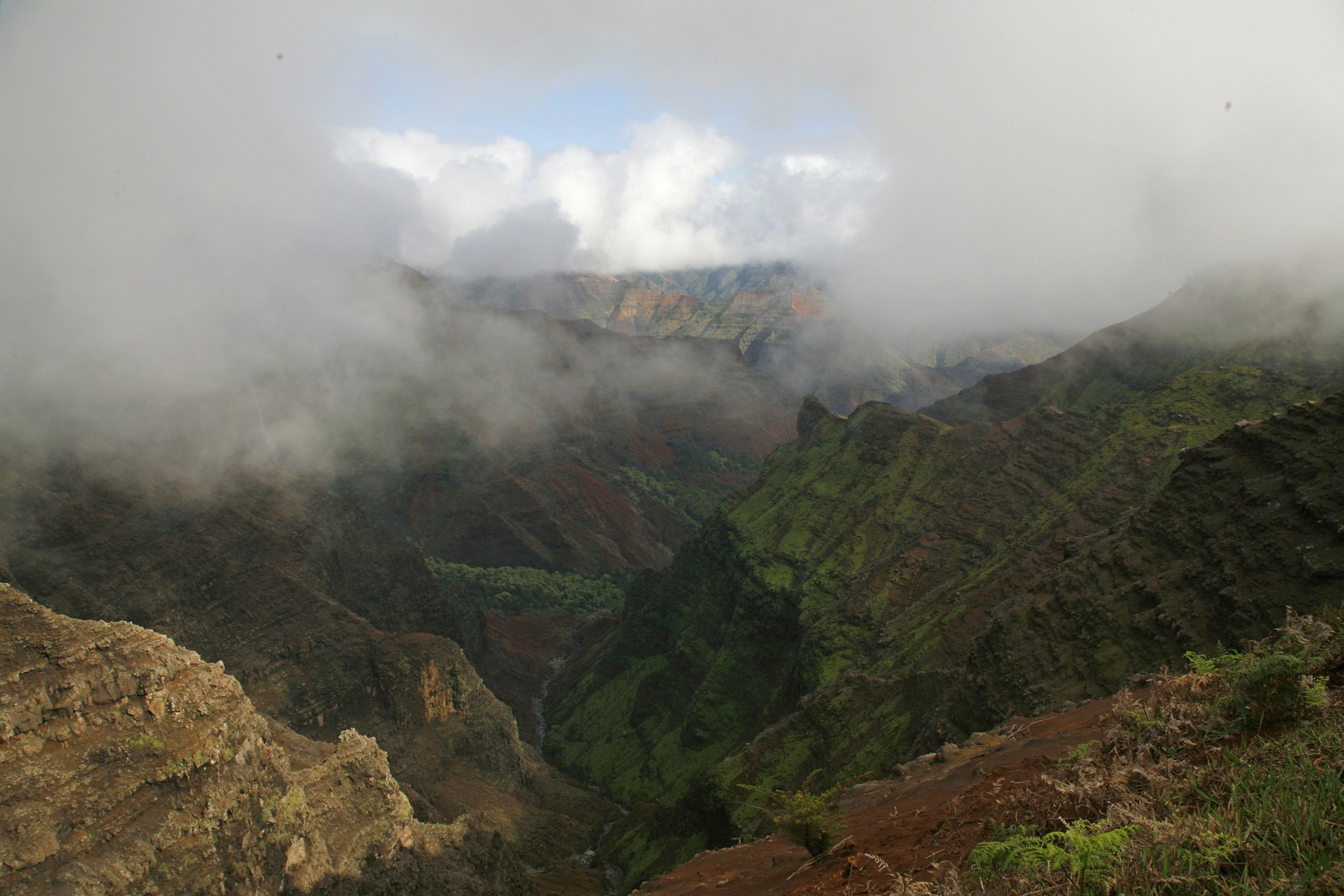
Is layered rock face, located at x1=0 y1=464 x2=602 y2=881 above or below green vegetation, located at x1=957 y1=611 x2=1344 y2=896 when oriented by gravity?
A: below

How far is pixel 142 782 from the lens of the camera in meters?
29.2

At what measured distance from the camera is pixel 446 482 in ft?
647

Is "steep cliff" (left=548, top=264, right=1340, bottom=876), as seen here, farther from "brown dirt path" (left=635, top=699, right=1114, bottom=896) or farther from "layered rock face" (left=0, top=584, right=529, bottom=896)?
"layered rock face" (left=0, top=584, right=529, bottom=896)

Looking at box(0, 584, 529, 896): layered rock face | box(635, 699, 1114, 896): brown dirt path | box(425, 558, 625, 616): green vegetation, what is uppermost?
box(635, 699, 1114, 896): brown dirt path

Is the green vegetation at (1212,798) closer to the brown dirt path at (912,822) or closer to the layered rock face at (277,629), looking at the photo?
the brown dirt path at (912,822)

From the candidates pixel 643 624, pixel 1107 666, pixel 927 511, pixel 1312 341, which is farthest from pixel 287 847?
pixel 1312 341

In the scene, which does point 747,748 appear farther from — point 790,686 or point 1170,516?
point 1170,516

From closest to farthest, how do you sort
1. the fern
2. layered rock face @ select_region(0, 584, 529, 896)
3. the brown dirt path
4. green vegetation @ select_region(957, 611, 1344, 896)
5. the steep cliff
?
green vegetation @ select_region(957, 611, 1344, 896), the fern, the brown dirt path, layered rock face @ select_region(0, 584, 529, 896), the steep cliff

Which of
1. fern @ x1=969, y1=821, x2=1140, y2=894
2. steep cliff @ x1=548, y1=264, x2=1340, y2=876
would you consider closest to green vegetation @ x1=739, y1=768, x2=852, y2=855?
fern @ x1=969, y1=821, x2=1140, y2=894

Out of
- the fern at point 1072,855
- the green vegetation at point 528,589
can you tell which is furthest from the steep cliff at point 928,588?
the green vegetation at point 528,589

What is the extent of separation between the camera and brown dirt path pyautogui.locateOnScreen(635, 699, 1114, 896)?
13352mm

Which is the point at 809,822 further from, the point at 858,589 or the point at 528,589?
the point at 528,589

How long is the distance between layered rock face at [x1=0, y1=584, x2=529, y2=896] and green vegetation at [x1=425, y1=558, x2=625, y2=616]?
123 metres

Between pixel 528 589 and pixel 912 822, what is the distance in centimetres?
15609
